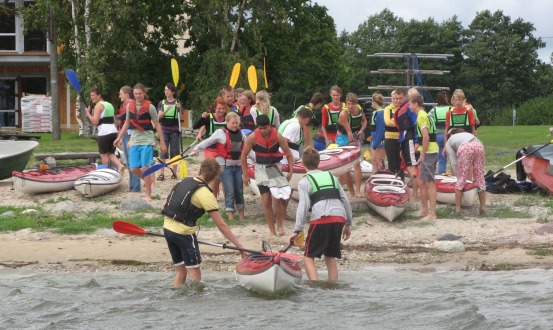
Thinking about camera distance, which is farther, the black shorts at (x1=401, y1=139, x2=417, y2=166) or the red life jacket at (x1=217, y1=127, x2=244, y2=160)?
the black shorts at (x1=401, y1=139, x2=417, y2=166)

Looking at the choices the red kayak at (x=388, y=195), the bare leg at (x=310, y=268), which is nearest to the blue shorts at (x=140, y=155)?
the red kayak at (x=388, y=195)

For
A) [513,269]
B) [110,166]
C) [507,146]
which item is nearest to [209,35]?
[507,146]

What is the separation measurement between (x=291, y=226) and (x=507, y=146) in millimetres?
12667

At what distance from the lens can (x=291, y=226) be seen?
44.0 feet

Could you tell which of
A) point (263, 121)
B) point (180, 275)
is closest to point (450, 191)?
point (263, 121)

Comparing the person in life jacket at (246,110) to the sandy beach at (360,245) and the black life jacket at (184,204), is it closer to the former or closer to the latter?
the sandy beach at (360,245)

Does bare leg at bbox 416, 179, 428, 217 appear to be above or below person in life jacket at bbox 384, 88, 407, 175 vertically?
below

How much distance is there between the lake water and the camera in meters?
9.64

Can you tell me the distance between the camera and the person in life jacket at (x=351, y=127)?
48.0 ft

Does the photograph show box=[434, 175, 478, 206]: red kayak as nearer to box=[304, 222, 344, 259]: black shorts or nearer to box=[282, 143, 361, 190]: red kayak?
box=[282, 143, 361, 190]: red kayak

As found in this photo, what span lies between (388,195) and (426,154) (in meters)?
0.78

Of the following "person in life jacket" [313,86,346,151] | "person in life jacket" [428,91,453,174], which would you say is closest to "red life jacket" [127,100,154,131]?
"person in life jacket" [313,86,346,151]

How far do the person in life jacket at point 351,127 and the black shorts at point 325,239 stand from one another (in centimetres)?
495

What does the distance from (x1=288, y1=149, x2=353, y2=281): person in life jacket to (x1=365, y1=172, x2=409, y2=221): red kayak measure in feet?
12.8
